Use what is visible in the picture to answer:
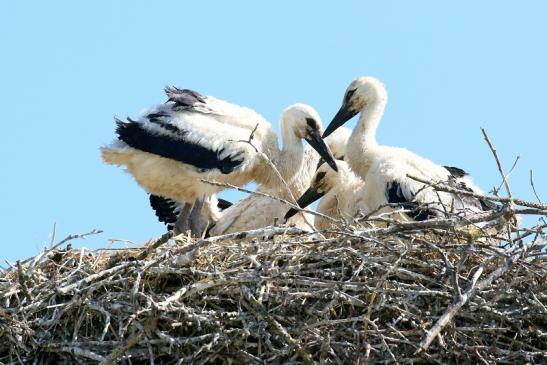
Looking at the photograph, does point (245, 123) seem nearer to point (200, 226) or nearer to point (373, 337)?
point (200, 226)

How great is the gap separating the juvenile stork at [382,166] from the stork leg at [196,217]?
0.98 m

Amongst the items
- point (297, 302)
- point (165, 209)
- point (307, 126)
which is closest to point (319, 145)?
point (307, 126)

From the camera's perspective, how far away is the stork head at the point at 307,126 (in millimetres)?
10039

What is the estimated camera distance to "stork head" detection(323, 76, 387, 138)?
10133 mm

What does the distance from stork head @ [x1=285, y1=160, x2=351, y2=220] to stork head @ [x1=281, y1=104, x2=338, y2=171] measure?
78 millimetres

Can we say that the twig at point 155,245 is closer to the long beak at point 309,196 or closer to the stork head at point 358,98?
the long beak at point 309,196

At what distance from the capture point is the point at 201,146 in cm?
971

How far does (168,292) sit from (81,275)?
43 centimetres

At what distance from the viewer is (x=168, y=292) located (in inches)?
290

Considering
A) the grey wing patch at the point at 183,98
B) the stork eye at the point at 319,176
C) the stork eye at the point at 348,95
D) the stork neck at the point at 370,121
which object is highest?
the grey wing patch at the point at 183,98

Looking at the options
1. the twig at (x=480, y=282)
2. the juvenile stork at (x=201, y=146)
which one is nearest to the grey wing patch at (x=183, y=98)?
the juvenile stork at (x=201, y=146)

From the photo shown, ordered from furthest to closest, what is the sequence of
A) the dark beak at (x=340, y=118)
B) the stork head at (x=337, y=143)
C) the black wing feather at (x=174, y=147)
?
1. the stork head at (x=337, y=143)
2. the dark beak at (x=340, y=118)
3. the black wing feather at (x=174, y=147)

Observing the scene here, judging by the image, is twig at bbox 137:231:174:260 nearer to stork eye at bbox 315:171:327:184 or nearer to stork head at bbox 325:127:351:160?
stork eye at bbox 315:171:327:184

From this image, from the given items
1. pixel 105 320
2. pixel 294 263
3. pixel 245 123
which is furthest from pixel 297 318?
pixel 245 123
